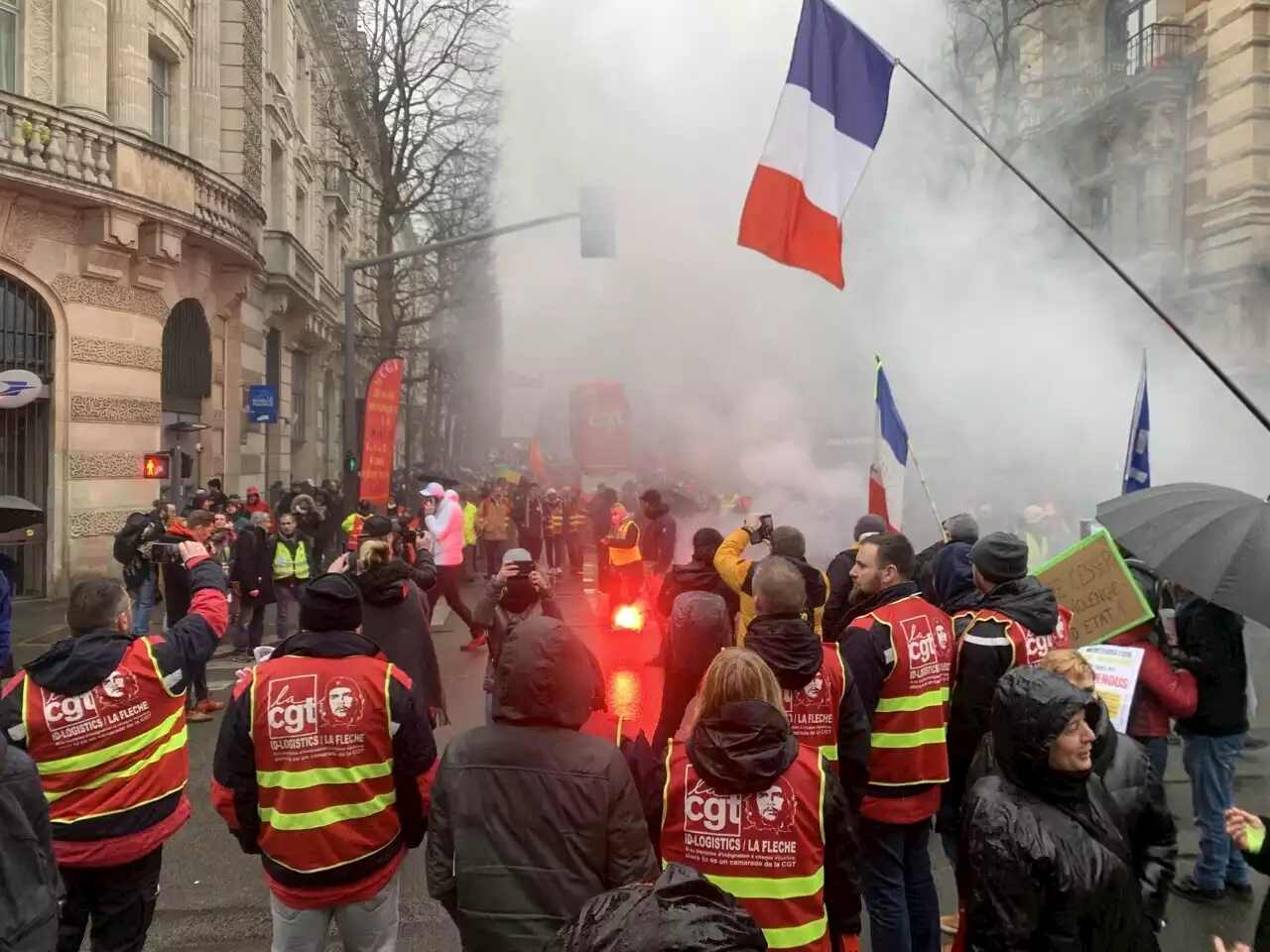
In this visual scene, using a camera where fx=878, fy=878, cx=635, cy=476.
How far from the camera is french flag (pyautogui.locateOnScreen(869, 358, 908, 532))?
6266 mm

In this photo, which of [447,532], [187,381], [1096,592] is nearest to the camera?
[1096,592]

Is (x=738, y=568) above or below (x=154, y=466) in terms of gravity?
below

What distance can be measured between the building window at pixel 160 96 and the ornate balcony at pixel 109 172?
3.47ft

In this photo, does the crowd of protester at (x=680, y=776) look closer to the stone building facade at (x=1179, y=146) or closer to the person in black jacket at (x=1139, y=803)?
the person in black jacket at (x=1139, y=803)

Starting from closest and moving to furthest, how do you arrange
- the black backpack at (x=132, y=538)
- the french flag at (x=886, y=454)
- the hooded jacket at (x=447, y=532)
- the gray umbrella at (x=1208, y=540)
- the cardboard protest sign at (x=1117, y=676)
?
the gray umbrella at (x=1208, y=540)
the cardboard protest sign at (x=1117, y=676)
the black backpack at (x=132, y=538)
the french flag at (x=886, y=454)
the hooded jacket at (x=447, y=532)

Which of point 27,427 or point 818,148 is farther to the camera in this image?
point 27,427

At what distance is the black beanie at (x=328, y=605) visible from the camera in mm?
2500

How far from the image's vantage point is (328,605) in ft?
8.24

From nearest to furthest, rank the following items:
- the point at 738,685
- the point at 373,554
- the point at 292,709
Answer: the point at 738,685 < the point at 292,709 < the point at 373,554

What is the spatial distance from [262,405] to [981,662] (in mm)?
14600

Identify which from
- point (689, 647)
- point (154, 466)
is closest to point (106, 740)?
point (689, 647)

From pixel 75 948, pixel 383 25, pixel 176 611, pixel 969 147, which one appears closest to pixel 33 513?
pixel 75 948

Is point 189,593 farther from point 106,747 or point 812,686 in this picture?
point 812,686

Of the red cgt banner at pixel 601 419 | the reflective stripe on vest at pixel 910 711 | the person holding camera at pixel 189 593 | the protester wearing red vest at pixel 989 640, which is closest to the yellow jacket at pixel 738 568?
the protester wearing red vest at pixel 989 640
